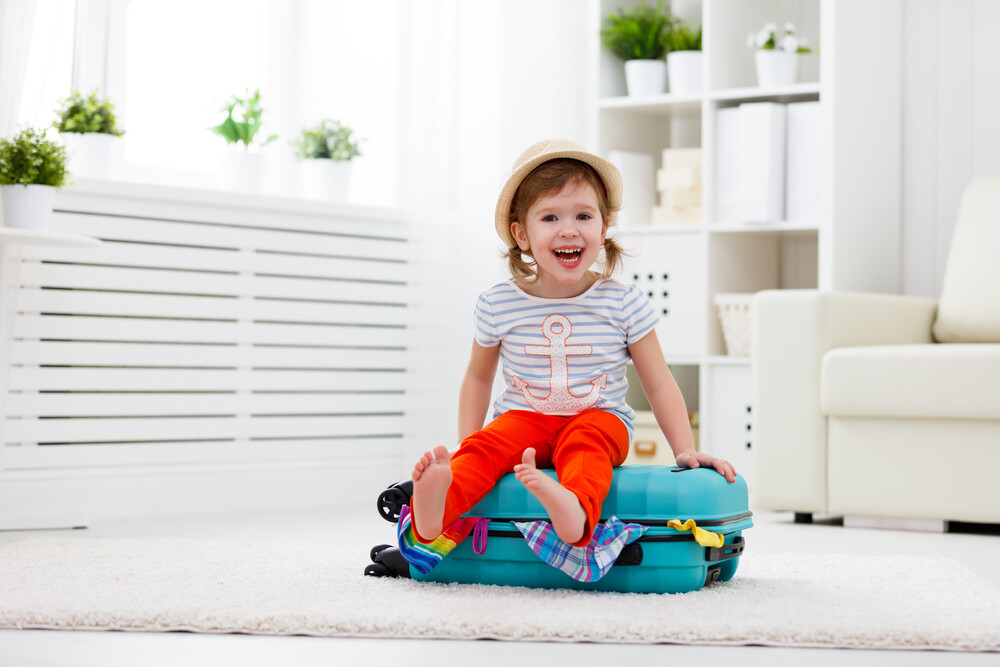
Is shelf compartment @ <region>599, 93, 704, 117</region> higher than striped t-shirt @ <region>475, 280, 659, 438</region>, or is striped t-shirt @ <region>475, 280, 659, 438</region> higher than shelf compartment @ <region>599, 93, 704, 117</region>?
shelf compartment @ <region>599, 93, 704, 117</region>

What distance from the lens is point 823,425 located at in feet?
8.13

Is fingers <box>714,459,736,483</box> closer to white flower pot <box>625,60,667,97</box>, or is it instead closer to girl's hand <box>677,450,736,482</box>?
girl's hand <box>677,450,736,482</box>

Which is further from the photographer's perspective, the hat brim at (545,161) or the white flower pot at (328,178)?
the white flower pot at (328,178)

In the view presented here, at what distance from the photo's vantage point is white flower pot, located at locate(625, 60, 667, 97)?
3260 millimetres

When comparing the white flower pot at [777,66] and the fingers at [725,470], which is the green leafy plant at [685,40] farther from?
the fingers at [725,470]

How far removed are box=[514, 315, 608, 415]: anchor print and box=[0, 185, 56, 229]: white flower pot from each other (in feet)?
3.71

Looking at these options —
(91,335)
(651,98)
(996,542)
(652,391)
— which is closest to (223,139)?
(91,335)

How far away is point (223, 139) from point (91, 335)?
888mm

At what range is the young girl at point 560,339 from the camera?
5.35ft

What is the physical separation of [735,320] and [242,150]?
133cm

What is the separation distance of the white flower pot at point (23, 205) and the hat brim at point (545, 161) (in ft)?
3.44

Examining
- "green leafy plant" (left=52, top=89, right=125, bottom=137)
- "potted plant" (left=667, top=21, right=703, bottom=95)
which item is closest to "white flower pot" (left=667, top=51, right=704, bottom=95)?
"potted plant" (left=667, top=21, right=703, bottom=95)

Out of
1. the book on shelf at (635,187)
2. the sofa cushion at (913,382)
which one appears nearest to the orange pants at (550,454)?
the sofa cushion at (913,382)

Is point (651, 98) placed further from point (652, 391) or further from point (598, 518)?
point (598, 518)
